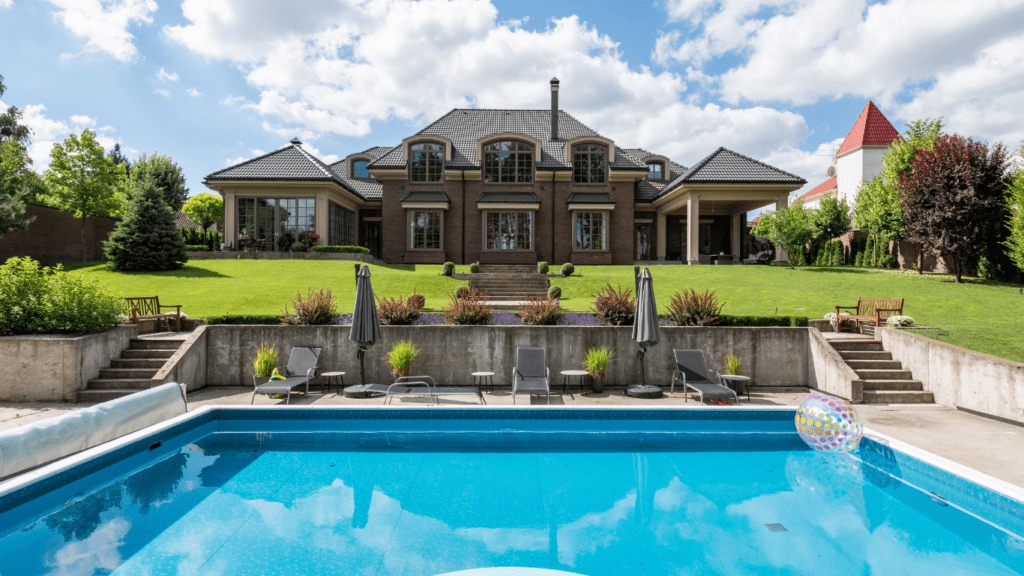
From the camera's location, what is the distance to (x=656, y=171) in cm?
2908

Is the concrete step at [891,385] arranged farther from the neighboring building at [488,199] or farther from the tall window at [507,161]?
the tall window at [507,161]

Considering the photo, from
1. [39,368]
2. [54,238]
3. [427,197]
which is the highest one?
[427,197]

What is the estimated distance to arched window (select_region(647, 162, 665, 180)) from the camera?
28875 mm

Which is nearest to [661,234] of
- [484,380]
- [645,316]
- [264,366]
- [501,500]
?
[645,316]

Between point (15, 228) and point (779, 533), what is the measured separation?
26.8 meters

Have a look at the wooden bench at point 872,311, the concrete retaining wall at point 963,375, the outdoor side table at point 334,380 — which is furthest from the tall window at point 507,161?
the concrete retaining wall at point 963,375

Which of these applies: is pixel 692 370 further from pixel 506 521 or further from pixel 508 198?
pixel 508 198

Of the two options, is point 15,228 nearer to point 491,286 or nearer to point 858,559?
point 491,286

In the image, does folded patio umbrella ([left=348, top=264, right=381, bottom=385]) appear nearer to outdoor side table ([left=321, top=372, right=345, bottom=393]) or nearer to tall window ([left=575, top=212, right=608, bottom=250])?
outdoor side table ([left=321, top=372, right=345, bottom=393])

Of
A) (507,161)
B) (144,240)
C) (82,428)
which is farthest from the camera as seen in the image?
(507,161)

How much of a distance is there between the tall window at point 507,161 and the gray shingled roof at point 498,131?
1.99 feet

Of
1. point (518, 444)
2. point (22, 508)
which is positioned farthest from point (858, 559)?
point (22, 508)

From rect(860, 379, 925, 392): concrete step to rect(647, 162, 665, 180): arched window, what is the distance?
71.4 ft

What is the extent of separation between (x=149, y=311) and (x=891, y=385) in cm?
1738
